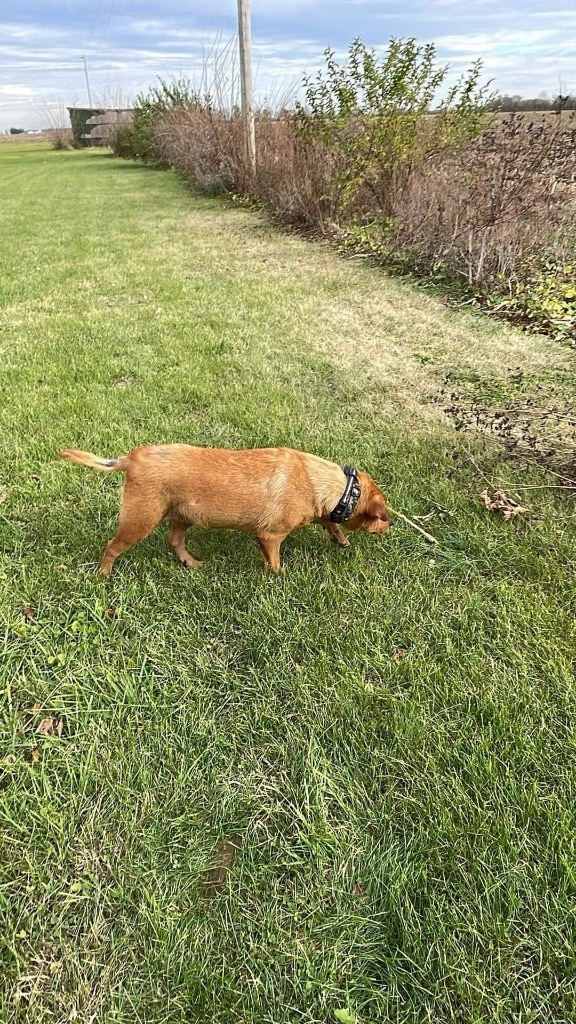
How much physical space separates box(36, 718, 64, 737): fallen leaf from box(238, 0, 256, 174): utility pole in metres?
13.8

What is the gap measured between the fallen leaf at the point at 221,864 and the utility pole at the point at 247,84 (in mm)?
14257

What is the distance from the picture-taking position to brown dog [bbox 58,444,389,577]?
2461 millimetres

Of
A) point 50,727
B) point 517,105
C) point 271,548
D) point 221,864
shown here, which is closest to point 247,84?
point 517,105

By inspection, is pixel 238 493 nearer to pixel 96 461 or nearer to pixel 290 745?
pixel 96 461

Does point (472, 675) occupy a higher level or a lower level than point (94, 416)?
lower

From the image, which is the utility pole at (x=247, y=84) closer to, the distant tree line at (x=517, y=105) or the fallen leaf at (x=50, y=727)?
the distant tree line at (x=517, y=105)

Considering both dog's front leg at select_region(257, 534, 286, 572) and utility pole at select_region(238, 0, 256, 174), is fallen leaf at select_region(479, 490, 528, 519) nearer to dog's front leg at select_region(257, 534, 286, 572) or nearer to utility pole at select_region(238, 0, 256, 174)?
dog's front leg at select_region(257, 534, 286, 572)

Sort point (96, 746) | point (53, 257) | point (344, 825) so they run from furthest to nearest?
1. point (53, 257)
2. point (96, 746)
3. point (344, 825)

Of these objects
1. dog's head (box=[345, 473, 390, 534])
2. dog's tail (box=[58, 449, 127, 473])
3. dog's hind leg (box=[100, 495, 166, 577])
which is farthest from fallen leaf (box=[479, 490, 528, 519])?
dog's tail (box=[58, 449, 127, 473])

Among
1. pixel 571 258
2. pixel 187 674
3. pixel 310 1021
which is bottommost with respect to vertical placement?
pixel 310 1021

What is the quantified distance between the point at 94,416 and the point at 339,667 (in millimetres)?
2833

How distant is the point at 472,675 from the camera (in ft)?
7.47

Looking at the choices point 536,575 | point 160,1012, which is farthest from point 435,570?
point 160,1012

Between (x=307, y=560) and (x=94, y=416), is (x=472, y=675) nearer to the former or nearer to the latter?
Result: (x=307, y=560)
